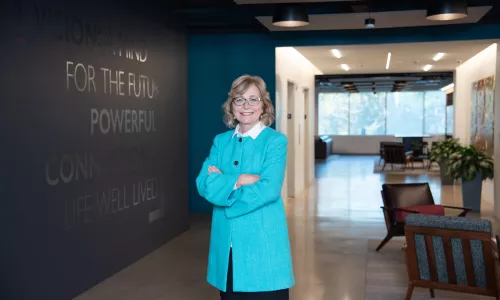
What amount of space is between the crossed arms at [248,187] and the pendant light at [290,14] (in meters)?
4.14

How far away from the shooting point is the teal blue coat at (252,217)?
247 cm

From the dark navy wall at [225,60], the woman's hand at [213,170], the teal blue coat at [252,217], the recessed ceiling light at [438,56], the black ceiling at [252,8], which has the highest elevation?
the black ceiling at [252,8]

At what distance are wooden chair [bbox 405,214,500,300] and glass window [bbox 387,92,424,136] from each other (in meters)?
21.9

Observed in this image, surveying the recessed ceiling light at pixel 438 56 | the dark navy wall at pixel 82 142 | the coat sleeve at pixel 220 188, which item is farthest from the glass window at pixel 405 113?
the coat sleeve at pixel 220 188

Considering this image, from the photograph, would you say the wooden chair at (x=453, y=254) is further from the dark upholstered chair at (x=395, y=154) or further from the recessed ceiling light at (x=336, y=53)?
the dark upholstered chair at (x=395, y=154)

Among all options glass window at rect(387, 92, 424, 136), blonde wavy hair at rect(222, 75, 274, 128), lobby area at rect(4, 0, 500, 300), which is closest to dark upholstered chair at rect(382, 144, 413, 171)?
lobby area at rect(4, 0, 500, 300)

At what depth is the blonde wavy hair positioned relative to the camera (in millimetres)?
2529

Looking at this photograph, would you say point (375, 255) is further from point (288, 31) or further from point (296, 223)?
point (288, 31)

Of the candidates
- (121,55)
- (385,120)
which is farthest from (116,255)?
(385,120)

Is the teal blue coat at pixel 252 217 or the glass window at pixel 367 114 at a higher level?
the glass window at pixel 367 114

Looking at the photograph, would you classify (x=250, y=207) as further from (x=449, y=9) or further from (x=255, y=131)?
(x=449, y=9)

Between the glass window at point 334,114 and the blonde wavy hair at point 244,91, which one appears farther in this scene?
the glass window at point 334,114

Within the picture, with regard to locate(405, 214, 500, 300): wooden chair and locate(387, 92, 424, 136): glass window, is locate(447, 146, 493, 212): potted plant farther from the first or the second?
locate(387, 92, 424, 136): glass window

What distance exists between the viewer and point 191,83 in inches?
374
